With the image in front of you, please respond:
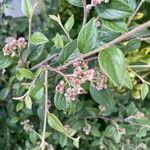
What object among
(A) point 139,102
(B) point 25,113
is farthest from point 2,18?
(A) point 139,102

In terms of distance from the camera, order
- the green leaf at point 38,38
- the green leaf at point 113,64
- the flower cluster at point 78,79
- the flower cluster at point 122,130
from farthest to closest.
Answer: the flower cluster at point 122,130 < the green leaf at point 38,38 < the flower cluster at point 78,79 < the green leaf at point 113,64

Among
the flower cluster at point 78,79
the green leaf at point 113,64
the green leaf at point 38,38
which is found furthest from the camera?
the green leaf at point 38,38

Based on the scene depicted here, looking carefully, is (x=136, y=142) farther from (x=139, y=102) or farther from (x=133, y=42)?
(x=133, y=42)

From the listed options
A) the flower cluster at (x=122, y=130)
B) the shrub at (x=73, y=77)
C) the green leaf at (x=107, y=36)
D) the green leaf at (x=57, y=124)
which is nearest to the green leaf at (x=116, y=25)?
the shrub at (x=73, y=77)

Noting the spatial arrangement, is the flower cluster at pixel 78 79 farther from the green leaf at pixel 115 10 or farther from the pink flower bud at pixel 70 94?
the green leaf at pixel 115 10

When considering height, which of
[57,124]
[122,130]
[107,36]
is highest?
[107,36]

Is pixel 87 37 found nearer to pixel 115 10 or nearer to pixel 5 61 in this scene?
pixel 115 10

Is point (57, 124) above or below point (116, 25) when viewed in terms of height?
below

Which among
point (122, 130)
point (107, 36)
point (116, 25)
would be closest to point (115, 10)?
point (116, 25)
